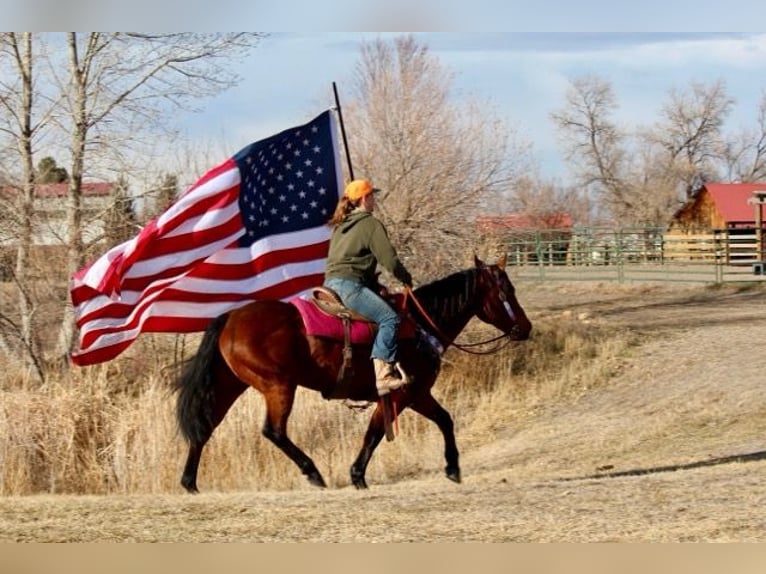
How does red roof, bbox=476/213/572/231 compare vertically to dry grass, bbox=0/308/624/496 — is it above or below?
above

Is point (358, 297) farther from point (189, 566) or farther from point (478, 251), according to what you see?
point (478, 251)

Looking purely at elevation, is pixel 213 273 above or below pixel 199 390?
above

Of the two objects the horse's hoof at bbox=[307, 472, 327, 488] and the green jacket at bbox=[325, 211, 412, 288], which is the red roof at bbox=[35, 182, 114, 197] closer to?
the green jacket at bbox=[325, 211, 412, 288]

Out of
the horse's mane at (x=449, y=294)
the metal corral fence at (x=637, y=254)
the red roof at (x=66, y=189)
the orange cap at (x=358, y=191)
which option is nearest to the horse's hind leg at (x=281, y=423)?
the horse's mane at (x=449, y=294)

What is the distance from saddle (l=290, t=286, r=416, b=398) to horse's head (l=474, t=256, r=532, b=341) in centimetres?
106

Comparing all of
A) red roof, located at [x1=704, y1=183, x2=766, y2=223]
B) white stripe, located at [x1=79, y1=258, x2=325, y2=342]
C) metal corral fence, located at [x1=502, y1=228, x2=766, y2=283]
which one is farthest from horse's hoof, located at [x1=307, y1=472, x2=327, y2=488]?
red roof, located at [x1=704, y1=183, x2=766, y2=223]

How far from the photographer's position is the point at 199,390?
10508mm

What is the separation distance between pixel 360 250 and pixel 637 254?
869cm

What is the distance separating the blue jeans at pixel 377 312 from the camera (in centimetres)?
1006

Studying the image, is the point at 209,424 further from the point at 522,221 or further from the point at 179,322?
the point at 522,221

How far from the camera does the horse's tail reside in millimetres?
10445

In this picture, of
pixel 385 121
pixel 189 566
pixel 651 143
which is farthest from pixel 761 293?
pixel 189 566

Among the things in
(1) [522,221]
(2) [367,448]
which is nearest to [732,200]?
(1) [522,221]

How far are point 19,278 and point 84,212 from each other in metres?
1.13
